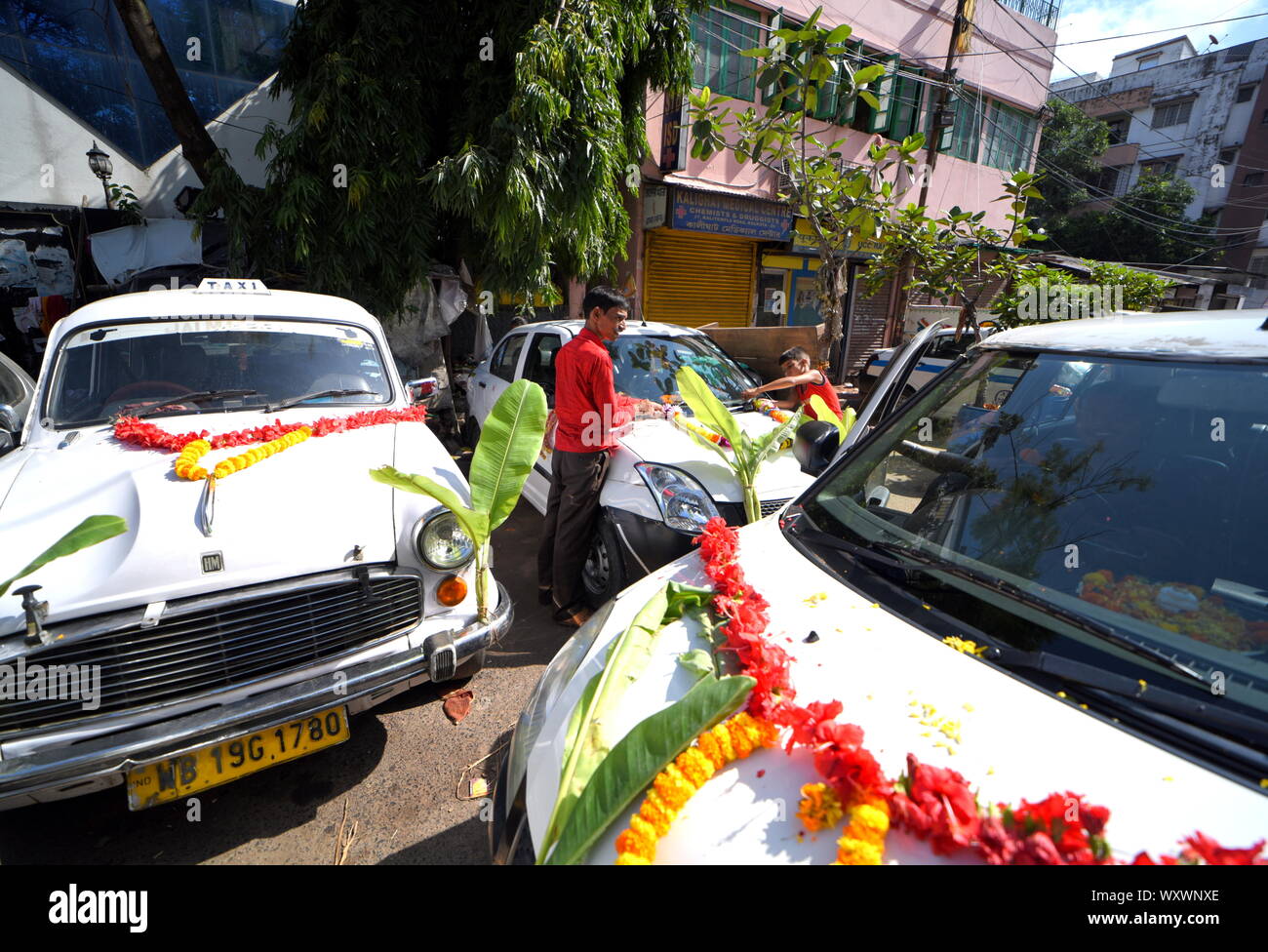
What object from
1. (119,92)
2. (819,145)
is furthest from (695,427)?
(119,92)

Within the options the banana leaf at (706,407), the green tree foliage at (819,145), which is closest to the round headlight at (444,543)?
the banana leaf at (706,407)

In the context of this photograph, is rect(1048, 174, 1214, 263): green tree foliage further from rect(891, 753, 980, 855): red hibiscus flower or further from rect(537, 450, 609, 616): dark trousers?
rect(891, 753, 980, 855): red hibiscus flower

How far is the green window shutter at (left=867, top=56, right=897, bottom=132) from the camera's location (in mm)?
12227

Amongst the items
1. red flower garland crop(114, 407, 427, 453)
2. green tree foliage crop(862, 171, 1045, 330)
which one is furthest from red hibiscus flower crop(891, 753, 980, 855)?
green tree foliage crop(862, 171, 1045, 330)

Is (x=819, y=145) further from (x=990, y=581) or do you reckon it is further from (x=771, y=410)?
(x=990, y=581)

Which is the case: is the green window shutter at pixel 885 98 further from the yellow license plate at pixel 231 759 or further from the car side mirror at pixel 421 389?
the yellow license plate at pixel 231 759

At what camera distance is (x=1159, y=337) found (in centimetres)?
186

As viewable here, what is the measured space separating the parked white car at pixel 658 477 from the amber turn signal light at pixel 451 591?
1.19 m

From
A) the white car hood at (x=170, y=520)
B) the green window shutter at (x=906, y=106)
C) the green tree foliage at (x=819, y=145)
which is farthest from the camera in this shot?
the green window shutter at (x=906, y=106)

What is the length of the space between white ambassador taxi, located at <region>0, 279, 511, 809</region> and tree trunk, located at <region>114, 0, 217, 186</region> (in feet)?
19.2

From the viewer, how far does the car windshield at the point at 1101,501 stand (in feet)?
4.53
